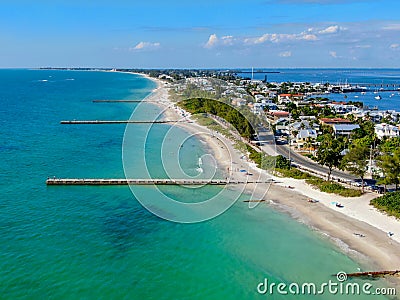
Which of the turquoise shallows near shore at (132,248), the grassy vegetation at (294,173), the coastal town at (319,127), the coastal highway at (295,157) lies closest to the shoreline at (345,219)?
the grassy vegetation at (294,173)

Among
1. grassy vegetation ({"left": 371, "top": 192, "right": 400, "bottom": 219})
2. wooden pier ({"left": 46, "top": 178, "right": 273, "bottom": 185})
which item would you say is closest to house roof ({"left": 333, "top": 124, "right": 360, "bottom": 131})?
wooden pier ({"left": 46, "top": 178, "right": 273, "bottom": 185})

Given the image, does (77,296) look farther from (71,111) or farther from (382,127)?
(71,111)

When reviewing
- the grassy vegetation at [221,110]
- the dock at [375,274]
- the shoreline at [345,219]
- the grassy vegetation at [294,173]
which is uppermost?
the grassy vegetation at [221,110]

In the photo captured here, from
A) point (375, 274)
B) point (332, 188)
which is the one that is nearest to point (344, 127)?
point (332, 188)

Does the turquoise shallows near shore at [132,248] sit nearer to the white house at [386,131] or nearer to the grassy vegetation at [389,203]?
the grassy vegetation at [389,203]

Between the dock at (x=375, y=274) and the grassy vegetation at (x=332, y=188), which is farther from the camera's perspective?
the grassy vegetation at (x=332, y=188)

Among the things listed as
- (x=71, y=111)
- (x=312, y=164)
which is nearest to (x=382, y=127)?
(x=312, y=164)
